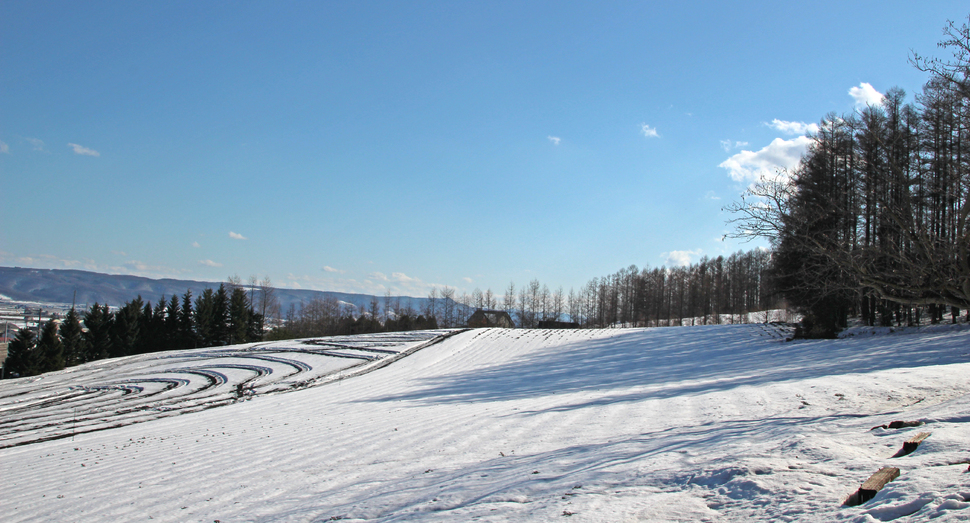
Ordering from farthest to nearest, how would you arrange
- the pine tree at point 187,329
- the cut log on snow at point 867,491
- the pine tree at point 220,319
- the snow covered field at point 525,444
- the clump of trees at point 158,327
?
the pine tree at point 220,319 < the pine tree at point 187,329 < the clump of trees at point 158,327 < the snow covered field at point 525,444 < the cut log on snow at point 867,491

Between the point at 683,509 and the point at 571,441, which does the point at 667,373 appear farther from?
the point at 683,509

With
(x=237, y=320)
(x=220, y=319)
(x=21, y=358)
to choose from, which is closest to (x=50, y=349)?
(x=21, y=358)

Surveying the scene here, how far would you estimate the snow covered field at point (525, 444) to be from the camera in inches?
138

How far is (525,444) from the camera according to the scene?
20.9ft

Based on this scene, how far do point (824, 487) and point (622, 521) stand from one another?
4.85ft

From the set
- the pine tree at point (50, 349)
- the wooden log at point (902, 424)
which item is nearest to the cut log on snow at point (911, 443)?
the wooden log at point (902, 424)

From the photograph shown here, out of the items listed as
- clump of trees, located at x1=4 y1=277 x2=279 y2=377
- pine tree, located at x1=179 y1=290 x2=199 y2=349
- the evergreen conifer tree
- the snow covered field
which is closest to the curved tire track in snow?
the snow covered field

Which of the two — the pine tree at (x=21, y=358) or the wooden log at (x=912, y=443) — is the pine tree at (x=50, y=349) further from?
the wooden log at (x=912, y=443)

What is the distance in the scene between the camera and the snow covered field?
350 cm

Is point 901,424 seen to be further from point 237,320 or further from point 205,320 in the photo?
point 205,320

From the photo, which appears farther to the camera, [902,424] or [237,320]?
[237,320]

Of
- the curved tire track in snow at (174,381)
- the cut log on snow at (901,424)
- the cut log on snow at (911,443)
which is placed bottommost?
the curved tire track in snow at (174,381)

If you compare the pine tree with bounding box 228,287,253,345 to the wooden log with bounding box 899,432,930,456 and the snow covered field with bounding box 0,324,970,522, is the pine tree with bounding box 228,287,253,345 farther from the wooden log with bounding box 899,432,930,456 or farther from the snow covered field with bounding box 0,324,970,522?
the wooden log with bounding box 899,432,930,456

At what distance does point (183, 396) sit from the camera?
1631cm
